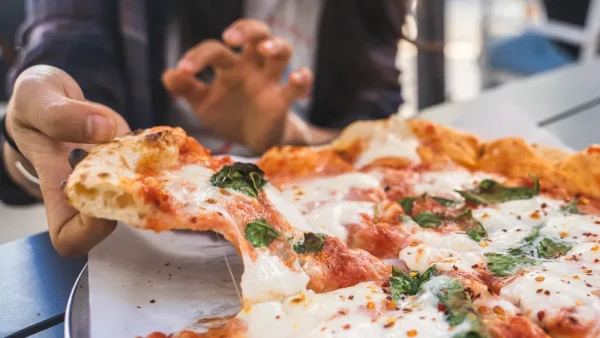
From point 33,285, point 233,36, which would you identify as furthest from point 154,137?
point 233,36

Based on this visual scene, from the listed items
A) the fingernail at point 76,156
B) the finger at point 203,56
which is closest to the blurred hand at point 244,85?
the finger at point 203,56

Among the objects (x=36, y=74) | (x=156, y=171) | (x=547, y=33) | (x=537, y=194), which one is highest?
(x=36, y=74)

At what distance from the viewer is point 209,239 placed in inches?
39.7

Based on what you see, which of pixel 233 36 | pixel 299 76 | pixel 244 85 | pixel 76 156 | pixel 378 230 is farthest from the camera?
pixel 244 85

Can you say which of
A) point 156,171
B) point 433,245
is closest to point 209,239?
point 156,171

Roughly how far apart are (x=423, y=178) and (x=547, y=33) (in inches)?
132

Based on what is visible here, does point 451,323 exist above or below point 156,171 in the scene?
below

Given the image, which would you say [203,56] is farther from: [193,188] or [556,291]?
[556,291]

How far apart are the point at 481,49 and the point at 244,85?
3.08 meters

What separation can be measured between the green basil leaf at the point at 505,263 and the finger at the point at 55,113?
1.91 ft

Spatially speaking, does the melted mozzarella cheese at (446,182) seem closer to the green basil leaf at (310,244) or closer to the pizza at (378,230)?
the pizza at (378,230)

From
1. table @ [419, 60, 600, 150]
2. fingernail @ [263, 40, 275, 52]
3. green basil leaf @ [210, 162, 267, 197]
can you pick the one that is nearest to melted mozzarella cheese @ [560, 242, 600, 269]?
green basil leaf @ [210, 162, 267, 197]

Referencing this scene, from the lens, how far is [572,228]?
3.12ft

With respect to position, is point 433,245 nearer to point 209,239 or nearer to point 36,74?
point 209,239
